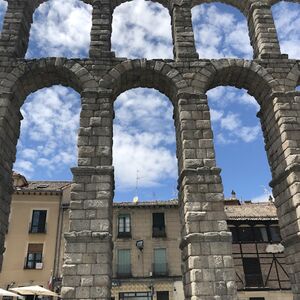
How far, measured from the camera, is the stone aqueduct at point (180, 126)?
888cm

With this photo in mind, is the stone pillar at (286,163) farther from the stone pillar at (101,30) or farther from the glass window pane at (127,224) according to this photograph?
the glass window pane at (127,224)

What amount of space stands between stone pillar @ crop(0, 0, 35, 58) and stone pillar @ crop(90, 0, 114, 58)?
8.30ft

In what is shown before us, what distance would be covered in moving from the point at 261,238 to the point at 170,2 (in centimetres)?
1561

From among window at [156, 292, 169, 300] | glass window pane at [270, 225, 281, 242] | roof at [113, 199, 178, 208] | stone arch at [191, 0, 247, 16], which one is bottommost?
window at [156, 292, 169, 300]

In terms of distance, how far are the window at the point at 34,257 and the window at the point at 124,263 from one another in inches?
201

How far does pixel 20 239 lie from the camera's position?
2417 centimetres

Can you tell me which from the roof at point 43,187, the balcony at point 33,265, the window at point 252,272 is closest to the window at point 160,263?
the window at point 252,272

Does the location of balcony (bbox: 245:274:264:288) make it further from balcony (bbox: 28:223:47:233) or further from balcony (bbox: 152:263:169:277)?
balcony (bbox: 28:223:47:233)

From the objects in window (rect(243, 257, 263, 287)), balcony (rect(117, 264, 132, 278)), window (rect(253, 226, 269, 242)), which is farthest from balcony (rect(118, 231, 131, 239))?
window (rect(253, 226, 269, 242))

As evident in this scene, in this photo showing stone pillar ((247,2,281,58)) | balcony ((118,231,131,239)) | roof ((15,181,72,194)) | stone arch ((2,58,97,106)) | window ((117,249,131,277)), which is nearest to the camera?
stone arch ((2,58,97,106))

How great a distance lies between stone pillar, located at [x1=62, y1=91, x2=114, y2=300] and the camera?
28.3 feet

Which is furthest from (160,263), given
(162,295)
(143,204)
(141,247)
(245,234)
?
(245,234)

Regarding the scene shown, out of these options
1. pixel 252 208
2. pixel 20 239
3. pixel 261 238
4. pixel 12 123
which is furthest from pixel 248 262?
pixel 12 123

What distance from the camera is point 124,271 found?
78.6 ft
